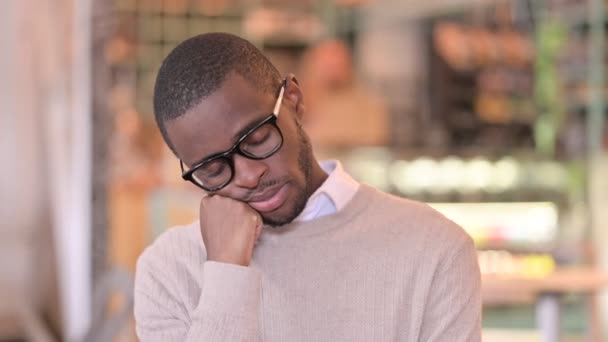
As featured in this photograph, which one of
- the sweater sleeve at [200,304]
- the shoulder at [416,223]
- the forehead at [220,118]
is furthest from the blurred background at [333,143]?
the forehead at [220,118]

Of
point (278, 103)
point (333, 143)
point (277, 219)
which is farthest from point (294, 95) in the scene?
point (333, 143)

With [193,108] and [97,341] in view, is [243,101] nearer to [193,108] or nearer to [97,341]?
[193,108]

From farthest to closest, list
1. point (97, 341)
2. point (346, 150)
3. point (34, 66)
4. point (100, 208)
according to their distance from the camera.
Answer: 1. point (346, 150)
2. point (34, 66)
3. point (100, 208)
4. point (97, 341)

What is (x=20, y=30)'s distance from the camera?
5.61m

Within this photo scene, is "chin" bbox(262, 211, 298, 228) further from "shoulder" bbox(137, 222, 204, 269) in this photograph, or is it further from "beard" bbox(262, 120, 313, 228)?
"shoulder" bbox(137, 222, 204, 269)

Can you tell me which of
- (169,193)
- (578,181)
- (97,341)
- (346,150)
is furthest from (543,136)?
(97,341)

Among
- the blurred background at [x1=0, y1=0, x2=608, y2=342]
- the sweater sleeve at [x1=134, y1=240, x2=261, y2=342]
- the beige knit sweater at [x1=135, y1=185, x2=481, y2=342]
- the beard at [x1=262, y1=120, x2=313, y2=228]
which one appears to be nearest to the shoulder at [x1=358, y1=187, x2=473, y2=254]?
the beige knit sweater at [x1=135, y1=185, x2=481, y2=342]

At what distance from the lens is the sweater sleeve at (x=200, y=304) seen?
129 centimetres

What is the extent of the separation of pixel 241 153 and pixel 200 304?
21cm

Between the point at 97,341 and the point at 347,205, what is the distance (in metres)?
2.57

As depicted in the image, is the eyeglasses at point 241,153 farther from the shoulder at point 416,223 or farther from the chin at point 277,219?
the shoulder at point 416,223

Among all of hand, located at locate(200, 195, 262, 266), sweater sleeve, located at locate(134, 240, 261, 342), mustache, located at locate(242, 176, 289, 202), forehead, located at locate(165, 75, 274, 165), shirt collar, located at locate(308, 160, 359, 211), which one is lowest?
sweater sleeve, located at locate(134, 240, 261, 342)

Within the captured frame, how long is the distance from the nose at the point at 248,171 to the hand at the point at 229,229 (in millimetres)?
52

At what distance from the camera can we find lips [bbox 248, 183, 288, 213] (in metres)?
1.35
